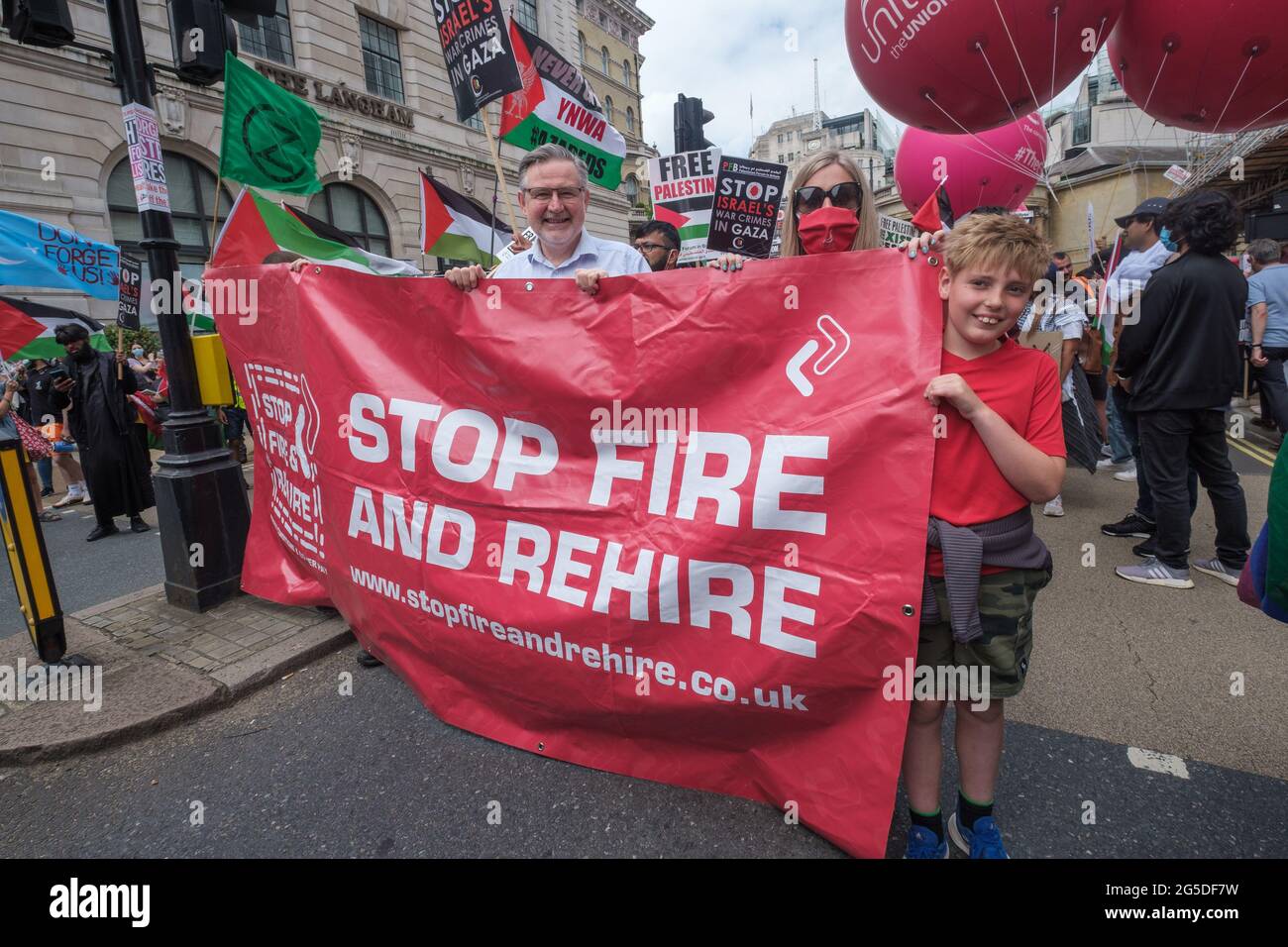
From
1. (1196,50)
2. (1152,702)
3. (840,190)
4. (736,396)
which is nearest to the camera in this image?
(736,396)

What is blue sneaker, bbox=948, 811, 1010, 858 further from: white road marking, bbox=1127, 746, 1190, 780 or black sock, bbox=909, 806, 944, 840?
white road marking, bbox=1127, 746, 1190, 780

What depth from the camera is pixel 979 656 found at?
1.76 metres

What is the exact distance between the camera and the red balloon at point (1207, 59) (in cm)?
373

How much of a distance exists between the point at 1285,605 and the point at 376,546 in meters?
2.95

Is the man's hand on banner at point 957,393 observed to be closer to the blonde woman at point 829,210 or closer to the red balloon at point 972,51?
the blonde woman at point 829,210

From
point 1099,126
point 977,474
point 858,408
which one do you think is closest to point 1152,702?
point 977,474

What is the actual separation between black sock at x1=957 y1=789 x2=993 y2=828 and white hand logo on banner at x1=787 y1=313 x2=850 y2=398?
1282 millimetres

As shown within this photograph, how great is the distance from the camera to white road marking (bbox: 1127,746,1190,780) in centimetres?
232

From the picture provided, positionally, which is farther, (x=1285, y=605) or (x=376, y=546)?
(x=376, y=546)

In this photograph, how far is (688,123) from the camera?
1309 cm

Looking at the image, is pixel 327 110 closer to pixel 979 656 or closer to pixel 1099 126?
pixel 979 656

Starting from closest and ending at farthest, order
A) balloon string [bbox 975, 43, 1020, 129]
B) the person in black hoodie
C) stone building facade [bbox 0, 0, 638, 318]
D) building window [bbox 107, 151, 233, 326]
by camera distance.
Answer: the person in black hoodie → balloon string [bbox 975, 43, 1020, 129] → stone building facade [bbox 0, 0, 638, 318] → building window [bbox 107, 151, 233, 326]

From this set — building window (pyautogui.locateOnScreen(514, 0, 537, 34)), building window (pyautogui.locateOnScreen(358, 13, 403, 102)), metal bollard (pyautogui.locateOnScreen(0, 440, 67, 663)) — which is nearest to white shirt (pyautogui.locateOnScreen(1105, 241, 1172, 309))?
metal bollard (pyautogui.locateOnScreen(0, 440, 67, 663))

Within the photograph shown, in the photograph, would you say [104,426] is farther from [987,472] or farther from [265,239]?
[987,472]
